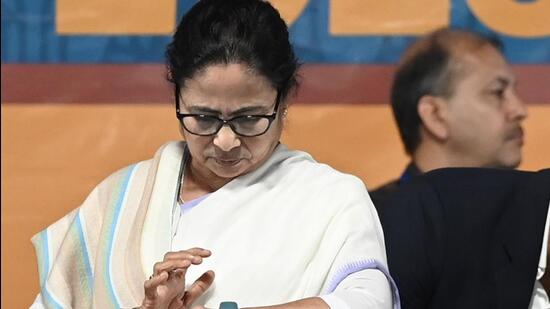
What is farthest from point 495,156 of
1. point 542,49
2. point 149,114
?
point 149,114

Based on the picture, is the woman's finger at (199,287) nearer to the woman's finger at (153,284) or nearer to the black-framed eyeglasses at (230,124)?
the woman's finger at (153,284)

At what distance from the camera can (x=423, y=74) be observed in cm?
344

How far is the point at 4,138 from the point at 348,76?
88cm

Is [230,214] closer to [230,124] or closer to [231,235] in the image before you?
[231,235]

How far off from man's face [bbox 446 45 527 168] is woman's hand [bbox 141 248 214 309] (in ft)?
3.57

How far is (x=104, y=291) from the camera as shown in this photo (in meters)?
2.64

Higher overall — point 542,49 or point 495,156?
point 542,49

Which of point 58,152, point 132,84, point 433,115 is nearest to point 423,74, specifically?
point 433,115

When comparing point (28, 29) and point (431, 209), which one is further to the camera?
point (28, 29)

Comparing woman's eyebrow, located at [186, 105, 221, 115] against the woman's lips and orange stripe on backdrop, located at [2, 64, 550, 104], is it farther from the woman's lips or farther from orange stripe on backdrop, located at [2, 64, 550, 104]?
orange stripe on backdrop, located at [2, 64, 550, 104]

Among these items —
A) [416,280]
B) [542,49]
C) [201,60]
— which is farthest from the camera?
[542,49]

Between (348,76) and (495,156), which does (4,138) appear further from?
(495,156)

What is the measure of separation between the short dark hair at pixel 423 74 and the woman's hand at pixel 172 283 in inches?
41.7

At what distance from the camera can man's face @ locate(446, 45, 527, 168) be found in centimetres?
334
